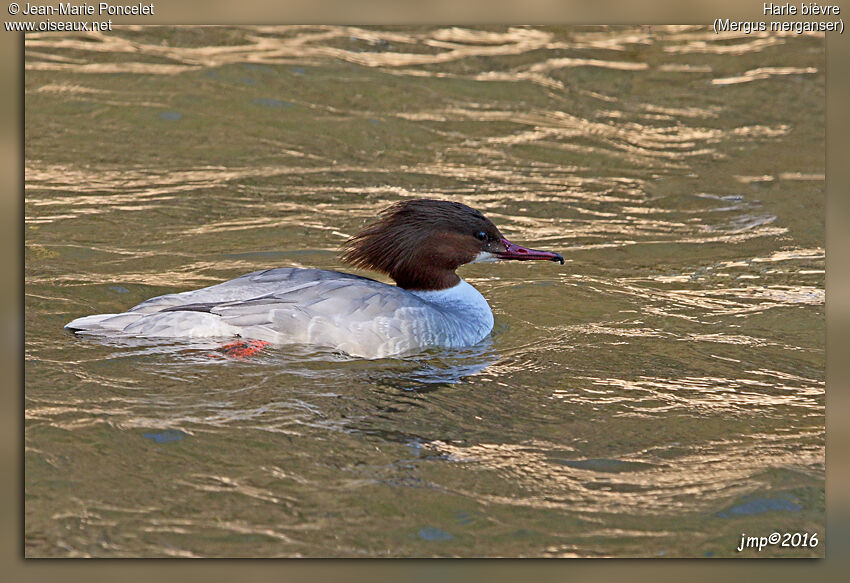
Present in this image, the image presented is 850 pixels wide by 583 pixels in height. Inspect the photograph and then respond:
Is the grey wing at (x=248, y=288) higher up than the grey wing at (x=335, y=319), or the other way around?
the grey wing at (x=248, y=288)

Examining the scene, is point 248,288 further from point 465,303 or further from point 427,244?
point 465,303

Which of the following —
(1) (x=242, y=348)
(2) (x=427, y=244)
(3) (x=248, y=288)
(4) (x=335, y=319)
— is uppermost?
(2) (x=427, y=244)

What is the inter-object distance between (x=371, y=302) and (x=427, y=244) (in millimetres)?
820

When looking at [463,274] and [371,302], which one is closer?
[371,302]

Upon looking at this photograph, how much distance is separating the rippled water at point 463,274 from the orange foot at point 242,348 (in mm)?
180

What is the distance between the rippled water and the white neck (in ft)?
0.53

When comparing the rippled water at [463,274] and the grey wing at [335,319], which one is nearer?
the rippled water at [463,274]

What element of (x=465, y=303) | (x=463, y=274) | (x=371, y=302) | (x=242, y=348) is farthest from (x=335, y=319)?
(x=463, y=274)

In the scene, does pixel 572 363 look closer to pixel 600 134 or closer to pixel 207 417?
pixel 207 417

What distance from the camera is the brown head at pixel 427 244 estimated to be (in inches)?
307

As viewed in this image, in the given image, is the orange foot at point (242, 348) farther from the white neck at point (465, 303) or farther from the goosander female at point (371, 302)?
the white neck at point (465, 303)

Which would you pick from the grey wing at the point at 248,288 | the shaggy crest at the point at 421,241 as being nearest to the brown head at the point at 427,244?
the shaggy crest at the point at 421,241

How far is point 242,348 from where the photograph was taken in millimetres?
6984

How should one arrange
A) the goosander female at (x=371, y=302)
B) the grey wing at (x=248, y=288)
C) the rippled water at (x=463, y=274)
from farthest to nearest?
1. the grey wing at (x=248, y=288)
2. the goosander female at (x=371, y=302)
3. the rippled water at (x=463, y=274)
